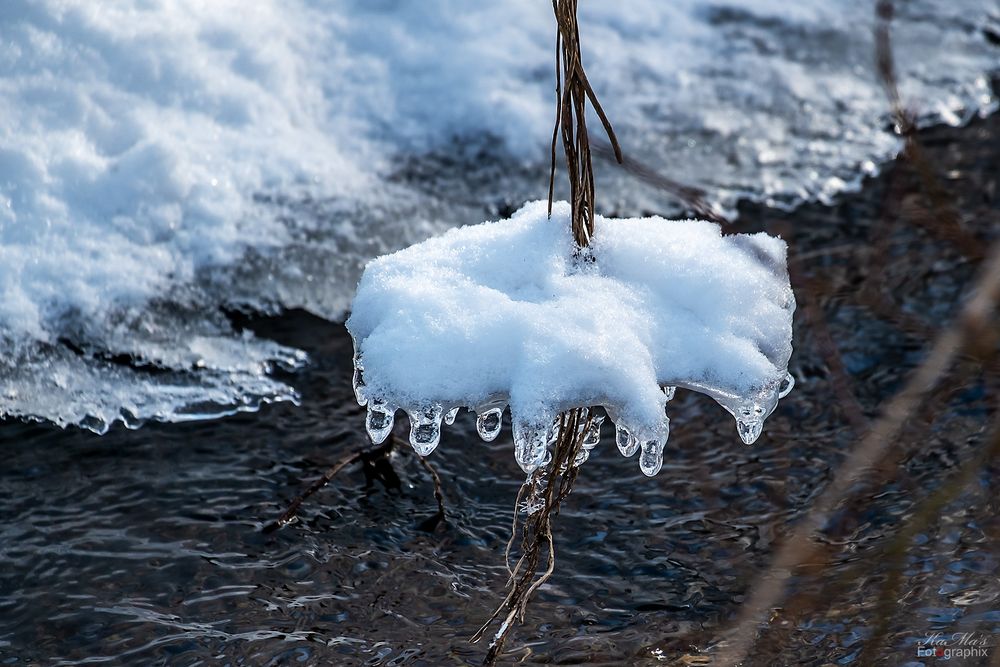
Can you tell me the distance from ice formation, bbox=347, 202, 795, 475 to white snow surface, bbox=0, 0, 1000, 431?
1480 millimetres

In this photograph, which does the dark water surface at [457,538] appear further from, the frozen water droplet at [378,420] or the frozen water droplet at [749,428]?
the frozen water droplet at [378,420]

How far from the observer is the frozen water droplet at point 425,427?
6.04ft

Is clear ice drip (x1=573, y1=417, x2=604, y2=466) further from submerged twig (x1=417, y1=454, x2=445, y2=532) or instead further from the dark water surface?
submerged twig (x1=417, y1=454, x2=445, y2=532)

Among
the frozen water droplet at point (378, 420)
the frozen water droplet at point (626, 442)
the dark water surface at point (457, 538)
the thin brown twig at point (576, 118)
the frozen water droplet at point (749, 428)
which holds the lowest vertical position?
the dark water surface at point (457, 538)

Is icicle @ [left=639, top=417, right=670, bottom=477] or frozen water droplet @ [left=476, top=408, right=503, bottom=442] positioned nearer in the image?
icicle @ [left=639, top=417, right=670, bottom=477]

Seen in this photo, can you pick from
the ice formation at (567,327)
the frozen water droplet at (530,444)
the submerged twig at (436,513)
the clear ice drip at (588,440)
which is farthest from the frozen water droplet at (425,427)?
the submerged twig at (436,513)

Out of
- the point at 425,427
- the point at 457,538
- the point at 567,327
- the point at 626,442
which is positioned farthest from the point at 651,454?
the point at 457,538

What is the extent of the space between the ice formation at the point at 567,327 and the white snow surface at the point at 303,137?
1480 millimetres

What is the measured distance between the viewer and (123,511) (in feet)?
9.31

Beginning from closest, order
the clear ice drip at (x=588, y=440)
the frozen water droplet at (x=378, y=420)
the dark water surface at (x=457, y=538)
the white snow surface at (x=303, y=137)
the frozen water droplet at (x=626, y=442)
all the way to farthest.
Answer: the frozen water droplet at (x=378, y=420)
the frozen water droplet at (x=626, y=442)
the clear ice drip at (x=588, y=440)
the dark water surface at (x=457, y=538)
the white snow surface at (x=303, y=137)

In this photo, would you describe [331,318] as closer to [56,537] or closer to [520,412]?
[56,537]

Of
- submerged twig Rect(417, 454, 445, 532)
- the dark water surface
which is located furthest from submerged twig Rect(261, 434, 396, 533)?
submerged twig Rect(417, 454, 445, 532)

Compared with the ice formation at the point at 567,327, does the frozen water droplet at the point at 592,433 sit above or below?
below

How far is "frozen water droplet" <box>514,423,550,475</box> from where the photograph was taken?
5.77 ft
